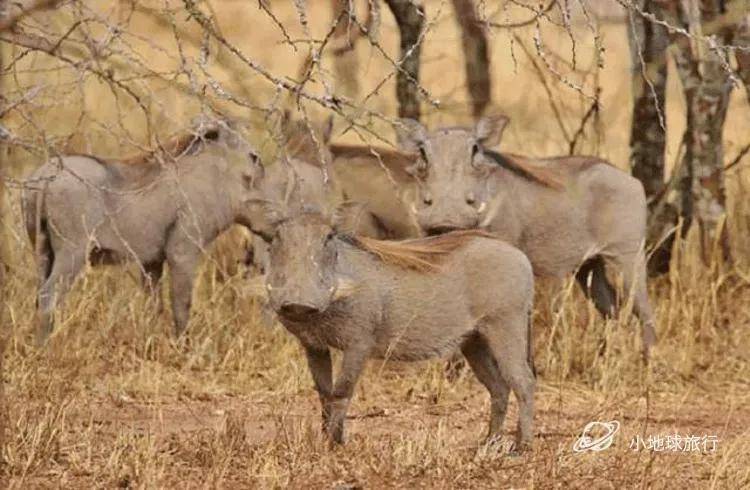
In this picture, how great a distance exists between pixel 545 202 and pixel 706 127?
1027mm

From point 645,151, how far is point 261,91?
3.97 meters

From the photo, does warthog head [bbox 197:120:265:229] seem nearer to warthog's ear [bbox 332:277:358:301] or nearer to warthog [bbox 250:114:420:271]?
warthog [bbox 250:114:420:271]

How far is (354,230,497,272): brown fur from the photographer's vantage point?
614 cm

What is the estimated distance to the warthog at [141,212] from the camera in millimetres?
7777

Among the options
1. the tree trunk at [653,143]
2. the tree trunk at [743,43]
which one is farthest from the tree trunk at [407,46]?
the tree trunk at [743,43]

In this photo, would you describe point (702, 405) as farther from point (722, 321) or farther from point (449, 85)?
point (449, 85)

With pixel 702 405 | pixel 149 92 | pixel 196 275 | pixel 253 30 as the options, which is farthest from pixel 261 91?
pixel 253 30

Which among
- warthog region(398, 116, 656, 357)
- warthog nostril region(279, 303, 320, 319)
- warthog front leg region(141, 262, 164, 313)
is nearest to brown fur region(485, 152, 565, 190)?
warthog region(398, 116, 656, 357)

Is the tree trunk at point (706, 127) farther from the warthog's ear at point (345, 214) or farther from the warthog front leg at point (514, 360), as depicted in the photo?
the warthog's ear at point (345, 214)

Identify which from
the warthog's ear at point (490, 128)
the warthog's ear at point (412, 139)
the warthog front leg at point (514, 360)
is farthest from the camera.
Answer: the warthog's ear at point (490, 128)

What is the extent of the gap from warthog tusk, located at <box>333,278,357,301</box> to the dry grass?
426mm

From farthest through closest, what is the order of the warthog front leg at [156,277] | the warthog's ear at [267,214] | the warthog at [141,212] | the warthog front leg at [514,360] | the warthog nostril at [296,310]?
1. the warthog front leg at [156,277]
2. the warthog at [141,212]
3. the warthog front leg at [514,360]
4. the warthog's ear at [267,214]
5. the warthog nostril at [296,310]

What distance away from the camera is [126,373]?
7.35 meters

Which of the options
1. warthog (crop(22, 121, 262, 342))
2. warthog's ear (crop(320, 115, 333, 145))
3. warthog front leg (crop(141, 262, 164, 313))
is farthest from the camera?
warthog's ear (crop(320, 115, 333, 145))
